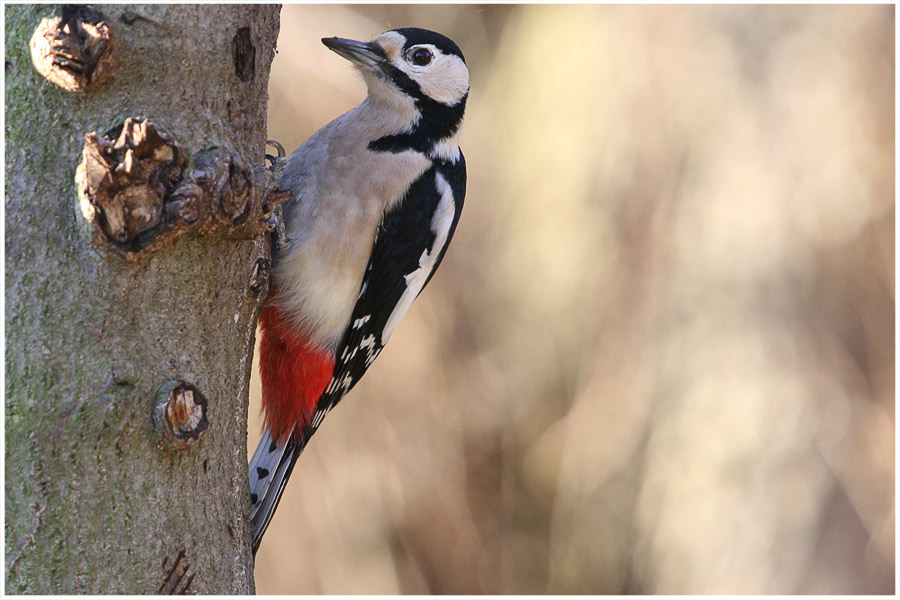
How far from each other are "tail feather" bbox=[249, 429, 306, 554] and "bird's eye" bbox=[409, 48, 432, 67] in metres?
1.13

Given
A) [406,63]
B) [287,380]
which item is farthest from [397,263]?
[406,63]

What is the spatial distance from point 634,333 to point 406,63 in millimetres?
2230

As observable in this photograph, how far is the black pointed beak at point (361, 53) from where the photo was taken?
2.22m

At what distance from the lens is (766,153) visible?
3910 millimetres

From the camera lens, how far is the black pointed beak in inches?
87.6

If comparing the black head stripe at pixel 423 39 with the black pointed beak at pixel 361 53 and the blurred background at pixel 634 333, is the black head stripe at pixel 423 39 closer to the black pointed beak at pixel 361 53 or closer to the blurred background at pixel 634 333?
the black pointed beak at pixel 361 53

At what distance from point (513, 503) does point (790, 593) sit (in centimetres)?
140

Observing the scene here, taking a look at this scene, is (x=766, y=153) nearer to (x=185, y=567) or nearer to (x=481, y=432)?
(x=481, y=432)

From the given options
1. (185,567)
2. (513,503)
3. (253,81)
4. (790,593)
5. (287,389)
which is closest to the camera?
(185,567)

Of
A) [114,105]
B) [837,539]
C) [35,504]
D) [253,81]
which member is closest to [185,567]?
[35,504]

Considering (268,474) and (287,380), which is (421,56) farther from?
(268,474)

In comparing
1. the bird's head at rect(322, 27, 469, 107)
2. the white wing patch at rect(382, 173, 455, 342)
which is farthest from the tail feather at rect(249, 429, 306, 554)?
the bird's head at rect(322, 27, 469, 107)

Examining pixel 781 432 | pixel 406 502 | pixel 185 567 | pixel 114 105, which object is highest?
pixel 114 105

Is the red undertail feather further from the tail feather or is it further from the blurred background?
the blurred background
